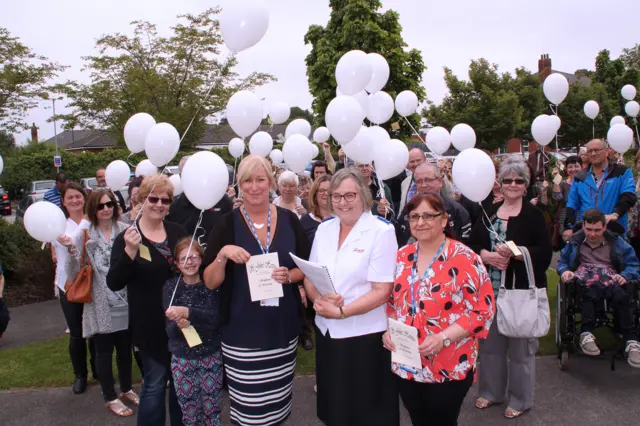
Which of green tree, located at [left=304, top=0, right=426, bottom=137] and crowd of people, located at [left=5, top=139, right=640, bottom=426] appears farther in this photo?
green tree, located at [left=304, top=0, right=426, bottom=137]

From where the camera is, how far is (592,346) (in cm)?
414

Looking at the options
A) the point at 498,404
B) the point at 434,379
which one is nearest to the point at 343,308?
the point at 434,379

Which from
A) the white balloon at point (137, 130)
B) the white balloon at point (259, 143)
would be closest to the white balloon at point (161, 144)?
the white balloon at point (137, 130)

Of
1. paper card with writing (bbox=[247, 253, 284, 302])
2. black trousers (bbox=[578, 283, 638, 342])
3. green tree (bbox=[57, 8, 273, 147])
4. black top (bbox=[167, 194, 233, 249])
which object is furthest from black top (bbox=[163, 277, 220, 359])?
green tree (bbox=[57, 8, 273, 147])

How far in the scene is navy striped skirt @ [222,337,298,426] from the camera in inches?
106

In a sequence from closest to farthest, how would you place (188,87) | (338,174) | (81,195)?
(338,174) < (81,195) < (188,87)

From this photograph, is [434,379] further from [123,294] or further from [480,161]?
[123,294]

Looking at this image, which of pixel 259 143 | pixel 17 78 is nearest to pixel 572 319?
pixel 259 143

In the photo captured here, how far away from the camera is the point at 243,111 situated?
165 inches

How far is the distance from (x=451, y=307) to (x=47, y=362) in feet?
14.7

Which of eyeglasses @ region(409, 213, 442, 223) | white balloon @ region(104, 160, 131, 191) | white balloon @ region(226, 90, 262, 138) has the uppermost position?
white balloon @ region(226, 90, 262, 138)

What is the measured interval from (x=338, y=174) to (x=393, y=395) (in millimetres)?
1316

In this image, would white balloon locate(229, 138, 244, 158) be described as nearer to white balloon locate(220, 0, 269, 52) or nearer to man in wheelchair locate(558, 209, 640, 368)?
white balloon locate(220, 0, 269, 52)

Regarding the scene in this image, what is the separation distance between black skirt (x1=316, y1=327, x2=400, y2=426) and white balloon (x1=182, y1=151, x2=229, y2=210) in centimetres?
119
